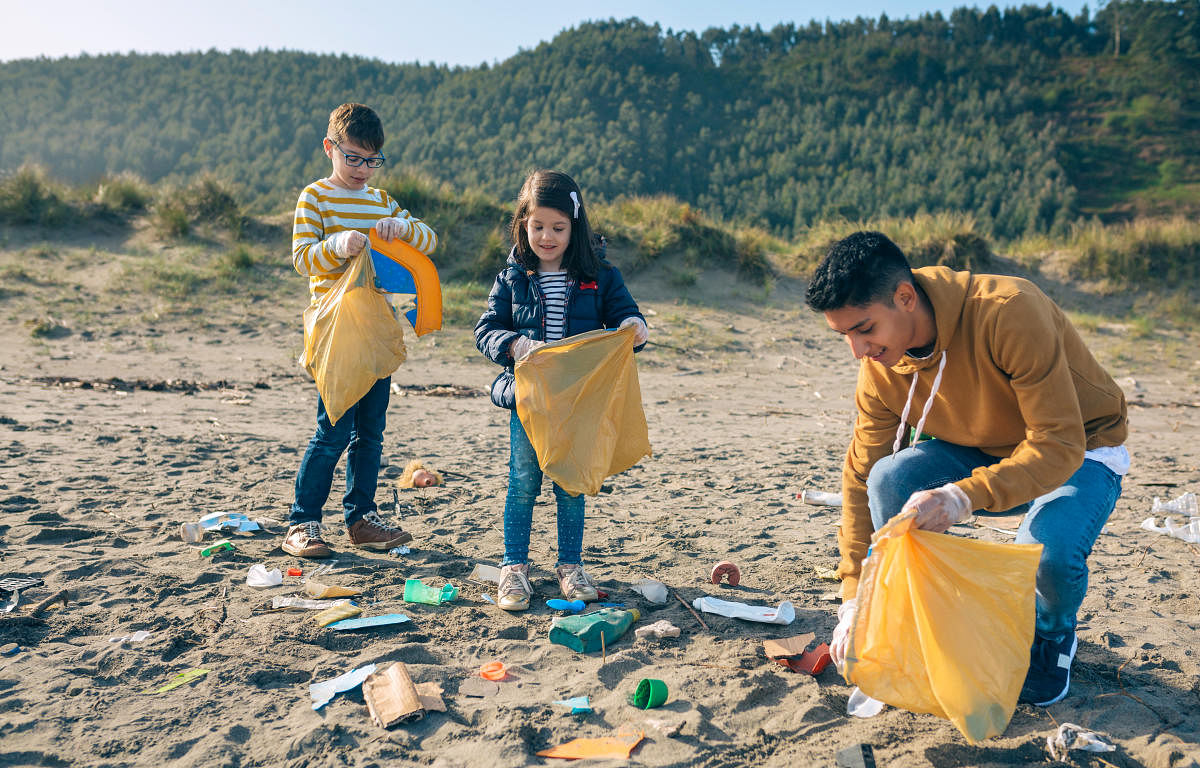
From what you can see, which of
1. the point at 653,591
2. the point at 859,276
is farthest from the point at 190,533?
the point at 859,276

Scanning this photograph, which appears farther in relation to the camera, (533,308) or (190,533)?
(190,533)

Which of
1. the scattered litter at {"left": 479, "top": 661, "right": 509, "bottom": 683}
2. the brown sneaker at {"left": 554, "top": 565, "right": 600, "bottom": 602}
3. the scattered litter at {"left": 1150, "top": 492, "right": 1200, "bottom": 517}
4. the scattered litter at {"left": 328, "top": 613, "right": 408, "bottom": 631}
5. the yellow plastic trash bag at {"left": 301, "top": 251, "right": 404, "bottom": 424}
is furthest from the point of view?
the scattered litter at {"left": 1150, "top": 492, "right": 1200, "bottom": 517}

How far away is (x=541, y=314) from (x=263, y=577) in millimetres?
1537

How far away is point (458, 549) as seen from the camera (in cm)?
364

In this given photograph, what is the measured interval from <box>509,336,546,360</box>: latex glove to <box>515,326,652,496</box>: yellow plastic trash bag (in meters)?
0.02

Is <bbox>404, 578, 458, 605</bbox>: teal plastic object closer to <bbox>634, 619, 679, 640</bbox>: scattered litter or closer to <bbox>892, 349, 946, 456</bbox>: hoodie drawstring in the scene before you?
<bbox>634, 619, 679, 640</bbox>: scattered litter

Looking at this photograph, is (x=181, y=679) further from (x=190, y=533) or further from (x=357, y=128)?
(x=357, y=128)

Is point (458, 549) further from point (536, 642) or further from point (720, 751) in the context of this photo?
point (720, 751)

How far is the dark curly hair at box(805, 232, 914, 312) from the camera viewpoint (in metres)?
2.06

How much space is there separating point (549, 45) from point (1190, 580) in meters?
60.5

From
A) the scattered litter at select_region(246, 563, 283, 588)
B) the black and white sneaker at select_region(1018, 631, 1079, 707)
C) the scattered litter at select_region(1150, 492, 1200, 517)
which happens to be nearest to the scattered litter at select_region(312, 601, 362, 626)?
the scattered litter at select_region(246, 563, 283, 588)

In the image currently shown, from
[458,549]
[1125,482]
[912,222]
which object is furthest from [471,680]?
[912,222]

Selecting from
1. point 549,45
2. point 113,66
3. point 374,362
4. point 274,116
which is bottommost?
point 374,362

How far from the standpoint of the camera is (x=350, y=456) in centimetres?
357
